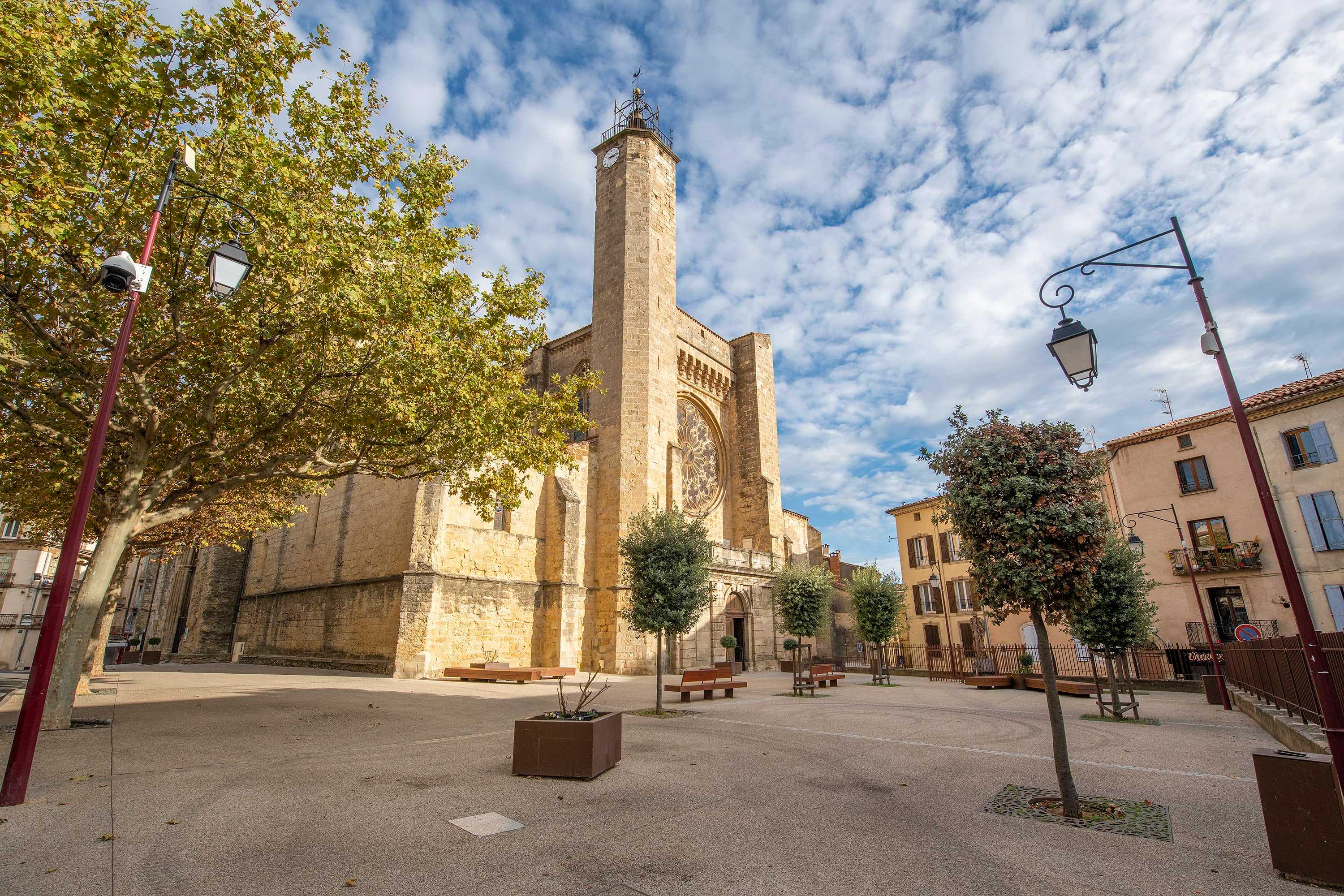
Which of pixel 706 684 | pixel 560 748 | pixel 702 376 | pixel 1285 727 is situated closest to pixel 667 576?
pixel 706 684

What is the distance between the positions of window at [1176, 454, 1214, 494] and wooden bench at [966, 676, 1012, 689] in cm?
1064

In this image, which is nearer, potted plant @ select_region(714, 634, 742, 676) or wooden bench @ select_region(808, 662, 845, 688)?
wooden bench @ select_region(808, 662, 845, 688)

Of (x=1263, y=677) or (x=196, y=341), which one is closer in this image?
(x=196, y=341)

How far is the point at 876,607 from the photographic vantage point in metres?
20.8

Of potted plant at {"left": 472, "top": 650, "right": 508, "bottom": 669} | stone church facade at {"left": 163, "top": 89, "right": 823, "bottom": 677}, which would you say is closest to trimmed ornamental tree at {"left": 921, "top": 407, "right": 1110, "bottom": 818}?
potted plant at {"left": 472, "top": 650, "right": 508, "bottom": 669}

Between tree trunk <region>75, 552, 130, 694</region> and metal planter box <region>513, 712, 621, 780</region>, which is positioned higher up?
tree trunk <region>75, 552, 130, 694</region>

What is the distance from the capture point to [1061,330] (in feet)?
19.2

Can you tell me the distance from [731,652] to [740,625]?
1.99 meters

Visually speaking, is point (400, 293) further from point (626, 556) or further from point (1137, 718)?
point (1137, 718)

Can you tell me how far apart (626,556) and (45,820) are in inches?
387

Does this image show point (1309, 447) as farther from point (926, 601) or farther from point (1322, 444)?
point (926, 601)

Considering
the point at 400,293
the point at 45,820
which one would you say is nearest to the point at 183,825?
the point at 45,820

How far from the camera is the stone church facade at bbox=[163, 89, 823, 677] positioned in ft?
63.3

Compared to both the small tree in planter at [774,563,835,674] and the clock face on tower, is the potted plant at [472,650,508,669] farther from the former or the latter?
the clock face on tower
